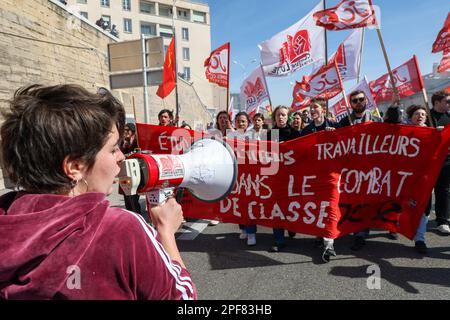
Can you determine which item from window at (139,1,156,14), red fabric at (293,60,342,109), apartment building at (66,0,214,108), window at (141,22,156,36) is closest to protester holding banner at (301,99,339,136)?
red fabric at (293,60,342,109)

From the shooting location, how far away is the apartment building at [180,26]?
4103 cm

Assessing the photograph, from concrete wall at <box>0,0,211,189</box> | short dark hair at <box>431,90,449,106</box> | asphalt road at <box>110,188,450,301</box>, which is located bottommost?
asphalt road at <box>110,188,450,301</box>

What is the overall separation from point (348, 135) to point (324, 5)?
5940 mm

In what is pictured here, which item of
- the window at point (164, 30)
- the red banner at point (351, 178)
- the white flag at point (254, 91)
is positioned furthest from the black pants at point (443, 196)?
the window at point (164, 30)

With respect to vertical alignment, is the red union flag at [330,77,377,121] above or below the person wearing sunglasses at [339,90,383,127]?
above

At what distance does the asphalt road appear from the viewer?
106 inches

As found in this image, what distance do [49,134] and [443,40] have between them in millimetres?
7545

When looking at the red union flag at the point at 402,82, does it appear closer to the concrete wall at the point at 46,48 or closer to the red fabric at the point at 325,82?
the red fabric at the point at 325,82

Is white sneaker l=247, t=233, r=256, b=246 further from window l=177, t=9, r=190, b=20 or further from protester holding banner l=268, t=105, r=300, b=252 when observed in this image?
window l=177, t=9, r=190, b=20

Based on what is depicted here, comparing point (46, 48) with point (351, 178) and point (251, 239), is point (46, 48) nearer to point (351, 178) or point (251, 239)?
point (251, 239)

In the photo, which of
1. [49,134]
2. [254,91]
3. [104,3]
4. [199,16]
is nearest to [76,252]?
[49,134]

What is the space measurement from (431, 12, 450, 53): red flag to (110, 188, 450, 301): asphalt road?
13.0ft

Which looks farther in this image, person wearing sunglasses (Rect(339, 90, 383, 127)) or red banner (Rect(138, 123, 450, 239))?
person wearing sunglasses (Rect(339, 90, 383, 127))

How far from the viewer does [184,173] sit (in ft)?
4.27
